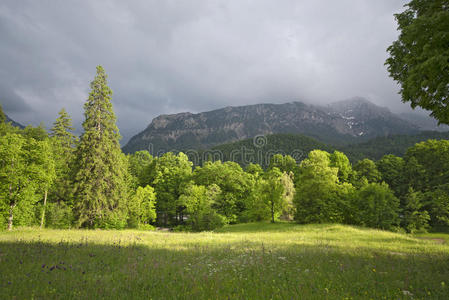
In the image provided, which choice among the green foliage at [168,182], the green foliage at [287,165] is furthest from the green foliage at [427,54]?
the green foliage at [287,165]

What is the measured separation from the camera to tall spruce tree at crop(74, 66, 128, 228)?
949 inches

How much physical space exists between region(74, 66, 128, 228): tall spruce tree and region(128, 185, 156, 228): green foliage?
10.6 metres

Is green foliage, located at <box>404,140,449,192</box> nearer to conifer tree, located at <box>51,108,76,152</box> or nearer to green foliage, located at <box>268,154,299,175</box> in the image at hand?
green foliage, located at <box>268,154,299,175</box>

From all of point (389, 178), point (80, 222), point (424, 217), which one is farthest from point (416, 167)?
point (80, 222)

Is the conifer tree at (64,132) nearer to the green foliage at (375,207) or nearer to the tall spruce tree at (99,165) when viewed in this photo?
the tall spruce tree at (99,165)

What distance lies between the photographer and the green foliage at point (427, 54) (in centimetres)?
763

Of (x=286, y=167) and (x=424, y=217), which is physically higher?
(x=286, y=167)

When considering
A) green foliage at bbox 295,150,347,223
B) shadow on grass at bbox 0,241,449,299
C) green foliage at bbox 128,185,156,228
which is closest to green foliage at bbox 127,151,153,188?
green foliage at bbox 128,185,156,228

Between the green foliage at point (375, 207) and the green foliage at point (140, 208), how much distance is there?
115 feet

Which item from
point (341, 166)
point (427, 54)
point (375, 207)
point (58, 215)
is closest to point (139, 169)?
point (58, 215)

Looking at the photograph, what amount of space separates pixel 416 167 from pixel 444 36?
47.1 metres

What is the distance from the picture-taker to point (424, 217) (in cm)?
3459

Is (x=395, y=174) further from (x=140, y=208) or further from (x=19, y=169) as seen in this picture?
(x=19, y=169)

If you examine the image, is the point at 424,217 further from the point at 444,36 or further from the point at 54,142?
the point at 54,142
